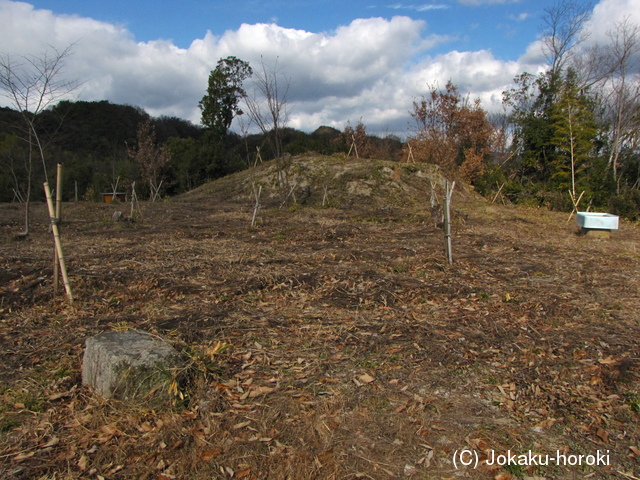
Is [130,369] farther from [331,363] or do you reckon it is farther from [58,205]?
[58,205]

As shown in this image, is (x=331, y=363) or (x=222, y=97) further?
(x=222, y=97)

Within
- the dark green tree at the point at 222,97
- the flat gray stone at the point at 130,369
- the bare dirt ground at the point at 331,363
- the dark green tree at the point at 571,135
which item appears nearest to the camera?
the bare dirt ground at the point at 331,363

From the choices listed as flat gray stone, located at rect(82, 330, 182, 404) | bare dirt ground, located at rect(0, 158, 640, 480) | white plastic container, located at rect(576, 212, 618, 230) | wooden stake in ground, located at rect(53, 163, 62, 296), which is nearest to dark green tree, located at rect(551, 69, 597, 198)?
white plastic container, located at rect(576, 212, 618, 230)

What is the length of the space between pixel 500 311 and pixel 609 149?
75.5 ft

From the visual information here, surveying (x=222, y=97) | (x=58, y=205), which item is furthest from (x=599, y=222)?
(x=222, y=97)

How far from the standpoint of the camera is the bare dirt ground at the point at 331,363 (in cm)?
255

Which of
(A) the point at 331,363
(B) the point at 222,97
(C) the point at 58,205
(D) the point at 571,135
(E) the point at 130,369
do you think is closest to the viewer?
(E) the point at 130,369

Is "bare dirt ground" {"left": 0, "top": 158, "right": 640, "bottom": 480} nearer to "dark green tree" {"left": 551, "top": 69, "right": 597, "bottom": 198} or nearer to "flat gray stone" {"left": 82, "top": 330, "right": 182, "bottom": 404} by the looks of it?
"flat gray stone" {"left": 82, "top": 330, "right": 182, "bottom": 404}

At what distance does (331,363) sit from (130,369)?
5.14ft

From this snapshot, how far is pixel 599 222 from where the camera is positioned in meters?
10.1

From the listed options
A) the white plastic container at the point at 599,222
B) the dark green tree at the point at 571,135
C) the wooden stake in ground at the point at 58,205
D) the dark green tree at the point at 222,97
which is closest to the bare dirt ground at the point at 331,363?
the wooden stake in ground at the point at 58,205

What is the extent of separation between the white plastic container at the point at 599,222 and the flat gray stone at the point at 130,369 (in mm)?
10169

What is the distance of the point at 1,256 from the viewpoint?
695cm

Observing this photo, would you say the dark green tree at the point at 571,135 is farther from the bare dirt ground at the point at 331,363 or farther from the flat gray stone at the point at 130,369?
the flat gray stone at the point at 130,369
